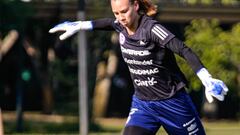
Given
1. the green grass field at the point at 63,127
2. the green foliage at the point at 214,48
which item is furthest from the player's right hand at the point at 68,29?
the green foliage at the point at 214,48

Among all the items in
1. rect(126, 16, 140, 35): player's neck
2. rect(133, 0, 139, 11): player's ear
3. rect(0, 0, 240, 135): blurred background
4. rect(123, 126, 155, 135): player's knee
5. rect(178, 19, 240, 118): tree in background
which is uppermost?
rect(133, 0, 139, 11): player's ear

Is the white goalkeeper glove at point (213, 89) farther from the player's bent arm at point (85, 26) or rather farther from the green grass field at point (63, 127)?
the green grass field at point (63, 127)

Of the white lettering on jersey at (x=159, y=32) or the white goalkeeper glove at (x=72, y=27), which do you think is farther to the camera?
the white goalkeeper glove at (x=72, y=27)

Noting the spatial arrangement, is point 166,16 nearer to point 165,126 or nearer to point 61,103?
point 61,103

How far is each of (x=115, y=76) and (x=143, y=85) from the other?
30.5 meters

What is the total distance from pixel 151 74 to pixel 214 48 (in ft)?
58.9

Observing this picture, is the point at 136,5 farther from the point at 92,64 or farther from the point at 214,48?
the point at 92,64

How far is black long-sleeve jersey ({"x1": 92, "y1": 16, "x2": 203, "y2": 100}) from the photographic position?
6523 mm

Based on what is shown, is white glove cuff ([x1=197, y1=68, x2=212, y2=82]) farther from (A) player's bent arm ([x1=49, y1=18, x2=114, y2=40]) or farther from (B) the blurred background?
(B) the blurred background

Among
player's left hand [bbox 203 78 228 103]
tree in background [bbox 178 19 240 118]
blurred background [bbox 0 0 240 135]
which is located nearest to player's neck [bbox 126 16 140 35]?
player's left hand [bbox 203 78 228 103]

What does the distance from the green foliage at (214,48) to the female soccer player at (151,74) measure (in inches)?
630

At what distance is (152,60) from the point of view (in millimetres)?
6590

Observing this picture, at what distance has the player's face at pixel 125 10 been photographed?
6.42 meters

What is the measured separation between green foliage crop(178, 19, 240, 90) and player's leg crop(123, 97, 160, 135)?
16.0 m
